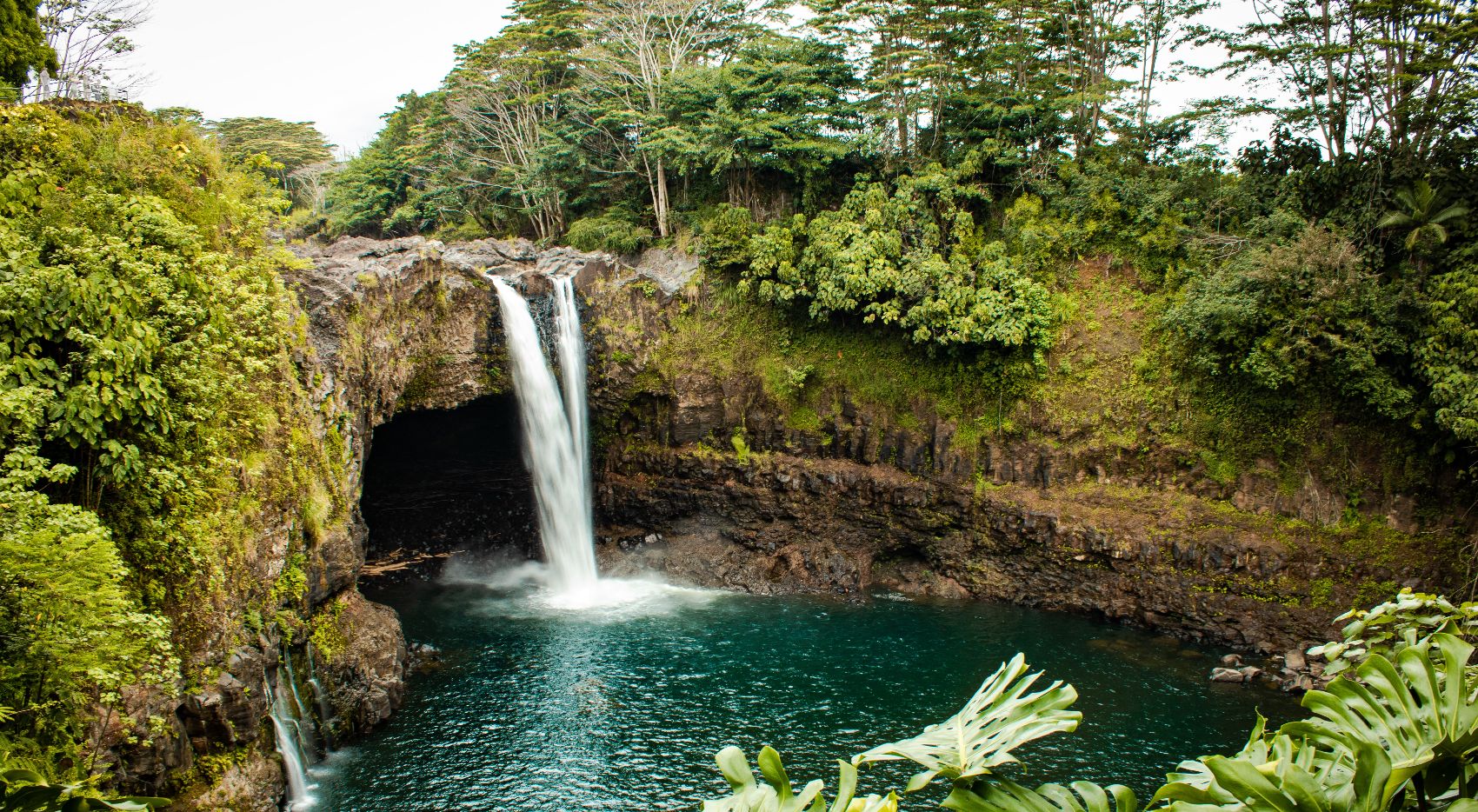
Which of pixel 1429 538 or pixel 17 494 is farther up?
pixel 17 494

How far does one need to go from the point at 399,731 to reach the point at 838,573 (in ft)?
40.7

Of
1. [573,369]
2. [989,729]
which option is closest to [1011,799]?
[989,729]

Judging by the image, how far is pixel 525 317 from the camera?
23328mm

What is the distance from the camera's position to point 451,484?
25.5 meters

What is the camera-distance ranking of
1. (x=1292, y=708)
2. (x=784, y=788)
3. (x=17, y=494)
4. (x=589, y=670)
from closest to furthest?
(x=784, y=788) → (x=17, y=494) → (x=1292, y=708) → (x=589, y=670)

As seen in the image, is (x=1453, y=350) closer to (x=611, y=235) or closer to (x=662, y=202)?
(x=662, y=202)

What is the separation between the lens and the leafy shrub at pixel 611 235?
89.0ft

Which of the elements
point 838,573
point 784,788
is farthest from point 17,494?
point 838,573

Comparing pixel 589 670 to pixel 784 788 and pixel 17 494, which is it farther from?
pixel 784 788

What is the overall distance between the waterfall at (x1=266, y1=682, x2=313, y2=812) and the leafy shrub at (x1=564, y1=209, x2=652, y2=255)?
17.5 m

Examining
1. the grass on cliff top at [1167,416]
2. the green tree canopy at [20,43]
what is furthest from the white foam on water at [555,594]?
the green tree canopy at [20,43]

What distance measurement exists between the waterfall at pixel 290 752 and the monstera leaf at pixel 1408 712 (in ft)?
44.2

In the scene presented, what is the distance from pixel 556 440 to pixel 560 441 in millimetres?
120

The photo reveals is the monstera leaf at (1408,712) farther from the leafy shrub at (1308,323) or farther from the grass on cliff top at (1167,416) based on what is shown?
the grass on cliff top at (1167,416)
